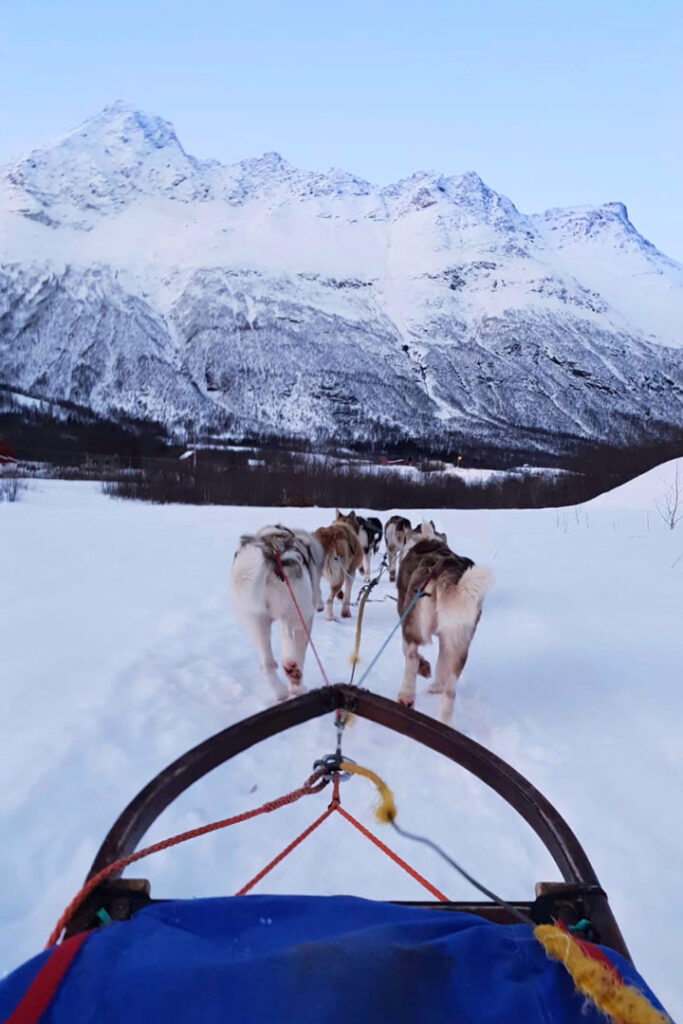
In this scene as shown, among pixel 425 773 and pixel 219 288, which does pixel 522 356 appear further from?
pixel 425 773

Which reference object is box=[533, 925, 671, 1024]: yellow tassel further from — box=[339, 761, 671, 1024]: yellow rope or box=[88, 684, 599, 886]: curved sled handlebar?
box=[88, 684, 599, 886]: curved sled handlebar

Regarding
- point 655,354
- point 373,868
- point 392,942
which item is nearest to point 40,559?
point 373,868

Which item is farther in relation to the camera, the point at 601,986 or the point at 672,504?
the point at 672,504

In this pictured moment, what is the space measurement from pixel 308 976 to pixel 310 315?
125 m

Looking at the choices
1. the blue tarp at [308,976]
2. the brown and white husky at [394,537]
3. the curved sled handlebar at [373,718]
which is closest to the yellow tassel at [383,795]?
the curved sled handlebar at [373,718]

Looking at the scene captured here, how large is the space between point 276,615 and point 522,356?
414ft

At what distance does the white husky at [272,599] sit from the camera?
3.07 metres

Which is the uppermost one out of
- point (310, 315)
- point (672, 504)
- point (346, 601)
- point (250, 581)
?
point (310, 315)

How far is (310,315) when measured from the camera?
11894 cm

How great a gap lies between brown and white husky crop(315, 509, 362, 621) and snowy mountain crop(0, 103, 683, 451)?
80.4 metres

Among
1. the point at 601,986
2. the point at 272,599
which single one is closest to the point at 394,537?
the point at 272,599

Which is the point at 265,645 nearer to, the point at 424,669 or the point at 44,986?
the point at 424,669

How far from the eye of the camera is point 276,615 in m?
A: 3.15

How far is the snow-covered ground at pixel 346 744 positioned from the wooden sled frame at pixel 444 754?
743 millimetres
